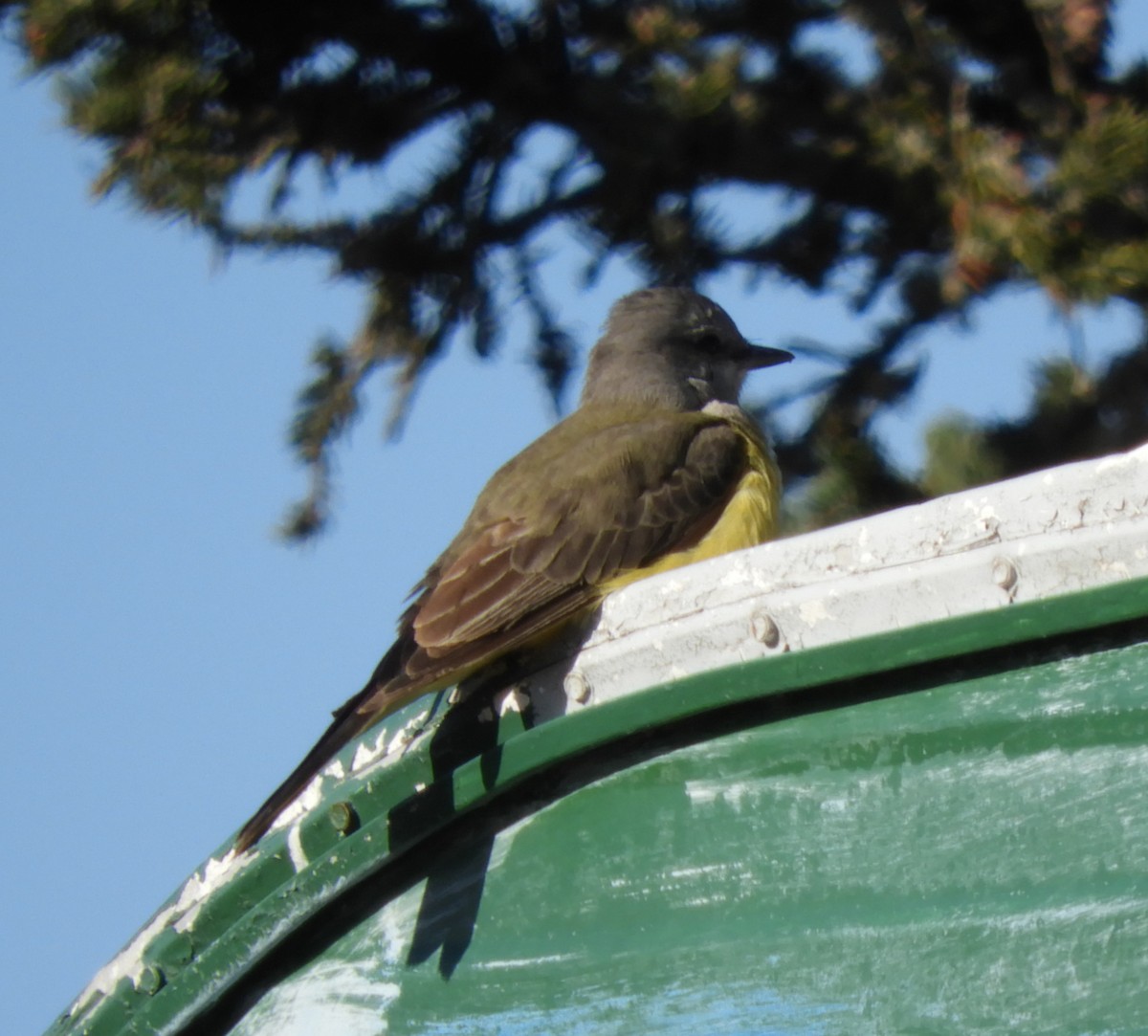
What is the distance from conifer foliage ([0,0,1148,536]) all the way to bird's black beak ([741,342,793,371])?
0.60m

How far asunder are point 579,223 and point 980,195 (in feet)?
4.43

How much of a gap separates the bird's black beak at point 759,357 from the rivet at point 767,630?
12.3 ft

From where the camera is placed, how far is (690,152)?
4766 mm

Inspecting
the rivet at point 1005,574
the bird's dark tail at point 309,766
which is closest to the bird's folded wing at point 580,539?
the bird's dark tail at point 309,766

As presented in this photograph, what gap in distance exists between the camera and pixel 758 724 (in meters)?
2.15

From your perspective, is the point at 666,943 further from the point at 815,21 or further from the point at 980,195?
the point at 815,21

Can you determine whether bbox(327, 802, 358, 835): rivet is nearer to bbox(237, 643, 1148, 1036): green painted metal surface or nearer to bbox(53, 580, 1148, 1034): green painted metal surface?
bbox(53, 580, 1148, 1034): green painted metal surface

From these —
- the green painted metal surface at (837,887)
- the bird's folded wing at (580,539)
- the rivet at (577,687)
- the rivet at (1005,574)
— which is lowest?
the green painted metal surface at (837,887)

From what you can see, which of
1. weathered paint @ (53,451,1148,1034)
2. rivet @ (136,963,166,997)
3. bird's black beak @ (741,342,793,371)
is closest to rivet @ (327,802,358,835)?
weathered paint @ (53,451,1148,1034)

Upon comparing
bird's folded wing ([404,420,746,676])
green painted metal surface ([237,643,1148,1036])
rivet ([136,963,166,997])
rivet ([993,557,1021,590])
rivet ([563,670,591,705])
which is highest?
bird's folded wing ([404,420,746,676])

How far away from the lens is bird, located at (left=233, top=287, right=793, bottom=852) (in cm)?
345

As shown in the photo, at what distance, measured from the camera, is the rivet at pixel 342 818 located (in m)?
2.39

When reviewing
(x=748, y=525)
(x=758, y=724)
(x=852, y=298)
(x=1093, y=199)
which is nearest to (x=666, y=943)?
(x=758, y=724)

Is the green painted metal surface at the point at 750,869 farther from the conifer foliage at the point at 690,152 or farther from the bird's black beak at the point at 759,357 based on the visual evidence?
the bird's black beak at the point at 759,357
